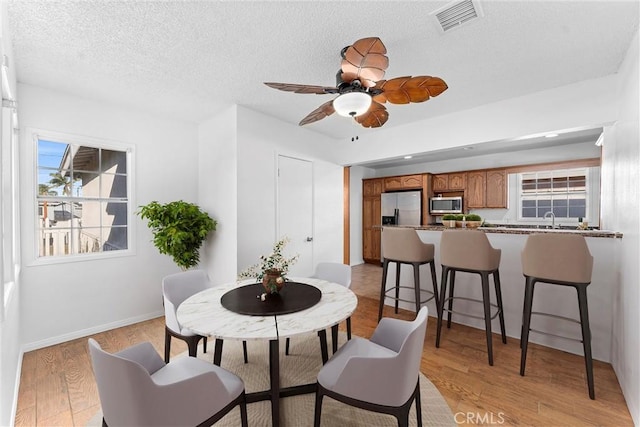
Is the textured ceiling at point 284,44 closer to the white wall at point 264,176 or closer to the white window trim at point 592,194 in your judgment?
the white wall at point 264,176

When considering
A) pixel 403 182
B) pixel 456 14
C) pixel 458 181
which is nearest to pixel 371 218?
pixel 403 182

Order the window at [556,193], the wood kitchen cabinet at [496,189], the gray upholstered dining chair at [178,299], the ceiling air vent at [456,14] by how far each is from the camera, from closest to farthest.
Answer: the ceiling air vent at [456,14], the gray upholstered dining chair at [178,299], the window at [556,193], the wood kitchen cabinet at [496,189]

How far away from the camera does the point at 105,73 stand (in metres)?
2.50

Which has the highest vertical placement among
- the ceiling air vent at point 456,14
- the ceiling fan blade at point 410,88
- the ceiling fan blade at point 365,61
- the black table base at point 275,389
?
the ceiling air vent at point 456,14

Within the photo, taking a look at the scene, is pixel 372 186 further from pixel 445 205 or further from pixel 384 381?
pixel 384 381

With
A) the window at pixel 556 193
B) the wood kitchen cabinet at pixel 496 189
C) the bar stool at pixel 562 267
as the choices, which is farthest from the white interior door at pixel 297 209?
the window at pixel 556 193

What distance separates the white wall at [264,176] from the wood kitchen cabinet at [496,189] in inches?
135

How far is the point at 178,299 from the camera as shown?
2326 millimetres

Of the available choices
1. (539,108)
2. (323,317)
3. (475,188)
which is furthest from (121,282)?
(475,188)

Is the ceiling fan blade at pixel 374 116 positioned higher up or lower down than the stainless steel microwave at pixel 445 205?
higher up

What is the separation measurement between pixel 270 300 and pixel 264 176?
6.57ft

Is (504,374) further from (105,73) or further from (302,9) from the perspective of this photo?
(105,73)

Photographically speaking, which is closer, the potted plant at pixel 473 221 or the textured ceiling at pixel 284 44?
the textured ceiling at pixel 284 44

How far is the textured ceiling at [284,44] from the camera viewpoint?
174 centimetres
